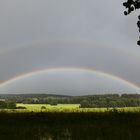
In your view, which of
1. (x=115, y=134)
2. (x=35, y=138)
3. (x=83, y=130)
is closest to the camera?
(x=35, y=138)

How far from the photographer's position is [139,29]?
83.5 ft

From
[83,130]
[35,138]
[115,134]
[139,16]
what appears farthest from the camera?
[139,16]

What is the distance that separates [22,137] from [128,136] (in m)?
3.49

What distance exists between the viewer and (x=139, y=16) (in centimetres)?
2502

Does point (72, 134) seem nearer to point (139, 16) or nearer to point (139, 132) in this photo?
point (139, 132)

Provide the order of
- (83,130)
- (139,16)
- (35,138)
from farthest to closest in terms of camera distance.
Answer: (139,16) → (83,130) → (35,138)

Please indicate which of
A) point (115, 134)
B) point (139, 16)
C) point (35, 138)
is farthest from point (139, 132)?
point (139, 16)

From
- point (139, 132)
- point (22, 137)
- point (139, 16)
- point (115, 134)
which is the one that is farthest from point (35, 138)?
point (139, 16)

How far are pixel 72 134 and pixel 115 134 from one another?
1.50 m

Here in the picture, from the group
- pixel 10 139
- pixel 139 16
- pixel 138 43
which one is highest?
pixel 139 16

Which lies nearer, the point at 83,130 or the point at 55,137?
the point at 55,137

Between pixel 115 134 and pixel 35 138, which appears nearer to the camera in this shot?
pixel 35 138

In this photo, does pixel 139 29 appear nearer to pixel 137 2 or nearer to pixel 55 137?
pixel 137 2

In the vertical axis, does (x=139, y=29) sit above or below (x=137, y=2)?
below
